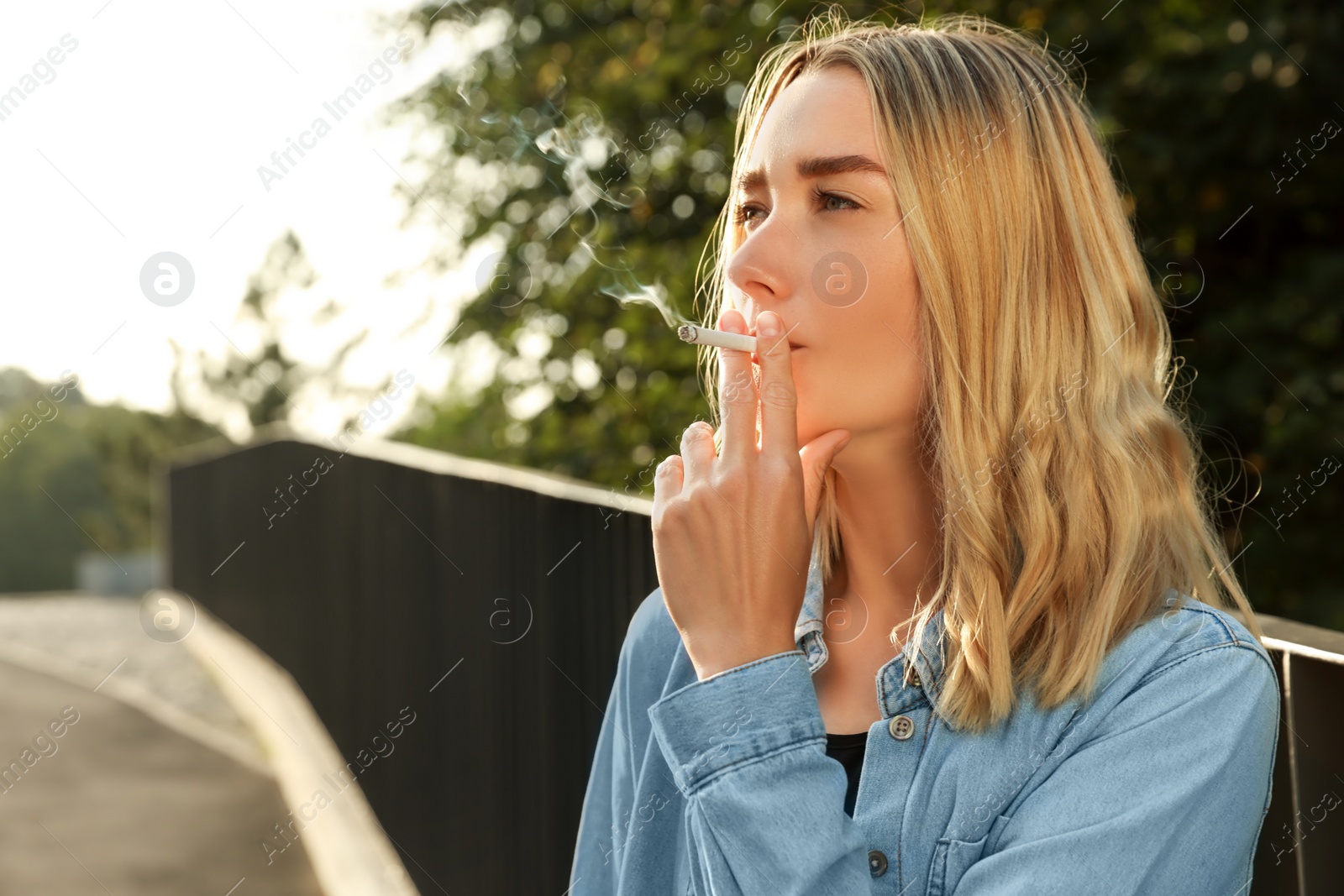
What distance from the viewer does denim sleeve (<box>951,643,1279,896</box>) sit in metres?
1.50

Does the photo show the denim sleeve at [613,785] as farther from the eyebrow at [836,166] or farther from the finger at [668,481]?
the eyebrow at [836,166]

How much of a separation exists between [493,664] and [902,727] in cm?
231

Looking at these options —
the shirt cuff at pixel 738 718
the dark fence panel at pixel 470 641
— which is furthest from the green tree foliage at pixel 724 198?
the shirt cuff at pixel 738 718

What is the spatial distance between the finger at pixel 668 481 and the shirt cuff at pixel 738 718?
279 mm

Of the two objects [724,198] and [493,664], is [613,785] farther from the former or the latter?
[724,198]

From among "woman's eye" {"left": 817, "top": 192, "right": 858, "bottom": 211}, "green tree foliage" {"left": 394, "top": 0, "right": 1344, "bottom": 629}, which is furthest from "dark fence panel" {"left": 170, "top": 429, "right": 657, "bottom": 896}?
"green tree foliage" {"left": 394, "top": 0, "right": 1344, "bottom": 629}

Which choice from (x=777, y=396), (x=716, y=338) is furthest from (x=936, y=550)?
(x=716, y=338)

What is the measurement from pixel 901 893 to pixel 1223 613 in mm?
562

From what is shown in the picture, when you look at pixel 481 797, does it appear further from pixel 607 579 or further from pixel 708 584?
pixel 708 584

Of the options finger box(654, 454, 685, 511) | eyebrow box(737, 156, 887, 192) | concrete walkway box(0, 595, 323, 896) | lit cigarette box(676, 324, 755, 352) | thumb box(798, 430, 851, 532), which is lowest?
concrete walkway box(0, 595, 323, 896)

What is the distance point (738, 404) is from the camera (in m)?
1.90

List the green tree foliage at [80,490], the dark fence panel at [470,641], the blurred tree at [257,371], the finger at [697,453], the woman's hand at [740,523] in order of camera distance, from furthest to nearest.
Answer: the blurred tree at [257,371] → the green tree foliage at [80,490] → the dark fence panel at [470,641] → the finger at [697,453] → the woman's hand at [740,523]

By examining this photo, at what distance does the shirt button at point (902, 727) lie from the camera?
6.06 feet

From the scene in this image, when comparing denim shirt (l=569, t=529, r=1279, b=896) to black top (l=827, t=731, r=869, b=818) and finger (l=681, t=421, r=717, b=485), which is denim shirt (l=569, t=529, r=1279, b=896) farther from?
finger (l=681, t=421, r=717, b=485)
